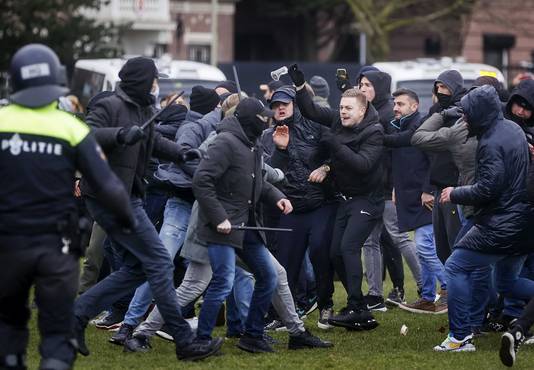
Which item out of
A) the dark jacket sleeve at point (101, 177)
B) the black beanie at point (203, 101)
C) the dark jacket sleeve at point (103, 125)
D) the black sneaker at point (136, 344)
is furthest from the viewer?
the black beanie at point (203, 101)

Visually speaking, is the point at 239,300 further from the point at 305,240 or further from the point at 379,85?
the point at 379,85

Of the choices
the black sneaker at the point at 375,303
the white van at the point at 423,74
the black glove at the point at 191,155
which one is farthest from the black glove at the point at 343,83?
the white van at the point at 423,74

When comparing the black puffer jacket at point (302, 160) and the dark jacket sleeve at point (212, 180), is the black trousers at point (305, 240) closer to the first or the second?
the black puffer jacket at point (302, 160)

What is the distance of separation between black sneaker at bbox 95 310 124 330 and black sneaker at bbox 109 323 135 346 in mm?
925

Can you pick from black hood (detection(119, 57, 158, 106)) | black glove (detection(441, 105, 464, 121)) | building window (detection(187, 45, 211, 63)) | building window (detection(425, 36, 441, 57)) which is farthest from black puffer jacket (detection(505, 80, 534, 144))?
building window (detection(425, 36, 441, 57))

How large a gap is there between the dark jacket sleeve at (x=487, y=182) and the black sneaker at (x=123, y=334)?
8.45 feet

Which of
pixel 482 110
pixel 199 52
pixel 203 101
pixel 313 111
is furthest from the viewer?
pixel 199 52

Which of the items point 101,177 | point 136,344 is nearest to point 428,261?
point 136,344

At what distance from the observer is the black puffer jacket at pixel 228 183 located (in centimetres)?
962

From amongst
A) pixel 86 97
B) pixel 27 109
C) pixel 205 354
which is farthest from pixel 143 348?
pixel 86 97

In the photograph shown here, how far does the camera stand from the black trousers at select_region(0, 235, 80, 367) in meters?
7.62

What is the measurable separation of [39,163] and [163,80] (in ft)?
35.3

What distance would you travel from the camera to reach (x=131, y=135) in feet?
29.7

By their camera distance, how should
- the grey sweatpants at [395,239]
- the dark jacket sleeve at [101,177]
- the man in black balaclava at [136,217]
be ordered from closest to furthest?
1. the dark jacket sleeve at [101,177]
2. the man in black balaclava at [136,217]
3. the grey sweatpants at [395,239]
